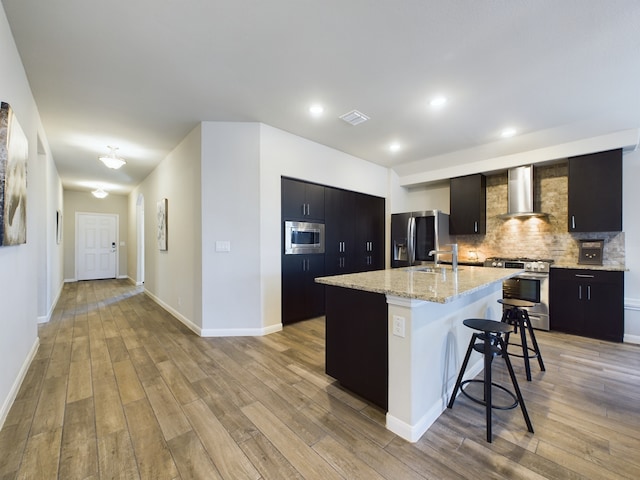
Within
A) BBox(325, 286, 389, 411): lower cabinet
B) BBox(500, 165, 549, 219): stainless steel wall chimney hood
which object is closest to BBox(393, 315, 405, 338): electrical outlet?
BBox(325, 286, 389, 411): lower cabinet

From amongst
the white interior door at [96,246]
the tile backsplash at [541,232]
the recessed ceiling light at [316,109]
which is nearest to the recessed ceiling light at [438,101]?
the recessed ceiling light at [316,109]

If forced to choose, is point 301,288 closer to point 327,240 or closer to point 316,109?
→ point 327,240

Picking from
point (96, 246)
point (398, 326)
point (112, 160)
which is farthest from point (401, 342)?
point (96, 246)

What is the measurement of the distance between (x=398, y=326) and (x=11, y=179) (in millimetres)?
2780

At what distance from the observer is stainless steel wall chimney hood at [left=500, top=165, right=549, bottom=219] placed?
4.14 meters

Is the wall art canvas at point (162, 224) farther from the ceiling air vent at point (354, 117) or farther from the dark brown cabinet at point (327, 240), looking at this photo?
the ceiling air vent at point (354, 117)

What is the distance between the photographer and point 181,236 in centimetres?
413

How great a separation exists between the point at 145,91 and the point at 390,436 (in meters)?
3.65

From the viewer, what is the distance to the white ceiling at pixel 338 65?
1.83 m

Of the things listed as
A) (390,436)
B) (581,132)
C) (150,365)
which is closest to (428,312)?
(390,436)

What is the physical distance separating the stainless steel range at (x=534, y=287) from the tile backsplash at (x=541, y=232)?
15.6 inches

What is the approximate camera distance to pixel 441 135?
3.83 m

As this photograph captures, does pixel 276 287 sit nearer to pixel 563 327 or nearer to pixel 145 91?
pixel 145 91

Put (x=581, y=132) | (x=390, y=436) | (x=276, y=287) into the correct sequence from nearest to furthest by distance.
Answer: (x=390, y=436), (x=581, y=132), (x=276, y=287)
